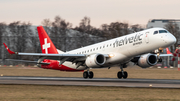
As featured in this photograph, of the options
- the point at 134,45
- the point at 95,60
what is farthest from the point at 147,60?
the point at 95,60

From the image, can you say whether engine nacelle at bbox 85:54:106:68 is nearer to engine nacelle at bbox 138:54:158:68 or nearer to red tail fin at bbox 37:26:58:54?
engine nacelle at bbox 138:54:158:68

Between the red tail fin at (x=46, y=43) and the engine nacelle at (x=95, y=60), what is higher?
the red tail fin at (x=46, y=43)

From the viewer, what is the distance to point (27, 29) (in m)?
106

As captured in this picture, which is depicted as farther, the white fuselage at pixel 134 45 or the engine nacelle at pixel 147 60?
the engine nacelle at pixel 147 60

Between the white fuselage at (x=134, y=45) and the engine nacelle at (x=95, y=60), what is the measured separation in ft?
2.03

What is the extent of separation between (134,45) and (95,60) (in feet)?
14.3

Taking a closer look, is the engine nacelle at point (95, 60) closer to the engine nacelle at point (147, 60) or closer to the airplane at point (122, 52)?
the airplane at point (122, 52)

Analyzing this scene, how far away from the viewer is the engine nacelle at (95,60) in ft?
103

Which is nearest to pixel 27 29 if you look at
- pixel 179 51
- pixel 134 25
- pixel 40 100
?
pixel 134 25

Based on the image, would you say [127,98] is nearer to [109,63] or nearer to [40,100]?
[40,100]

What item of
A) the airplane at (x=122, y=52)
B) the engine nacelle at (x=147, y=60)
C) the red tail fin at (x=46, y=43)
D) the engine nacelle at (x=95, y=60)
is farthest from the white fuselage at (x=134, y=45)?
the red tail fin at (x=46, y=43)

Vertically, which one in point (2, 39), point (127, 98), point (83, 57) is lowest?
point (127, 98)

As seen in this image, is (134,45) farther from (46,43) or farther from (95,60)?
(46,43)

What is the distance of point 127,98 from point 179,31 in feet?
293
